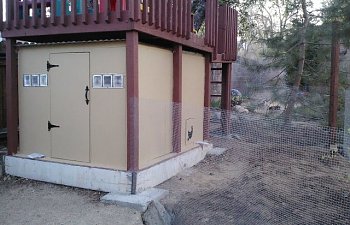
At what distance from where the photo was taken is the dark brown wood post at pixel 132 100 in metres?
5.64

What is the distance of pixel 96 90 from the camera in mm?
6188

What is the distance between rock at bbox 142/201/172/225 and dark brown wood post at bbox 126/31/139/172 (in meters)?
0.66

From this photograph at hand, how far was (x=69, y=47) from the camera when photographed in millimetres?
6379

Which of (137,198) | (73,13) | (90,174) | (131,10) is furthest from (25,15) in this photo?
(137,198)

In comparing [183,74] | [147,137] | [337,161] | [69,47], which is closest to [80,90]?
[69,47]

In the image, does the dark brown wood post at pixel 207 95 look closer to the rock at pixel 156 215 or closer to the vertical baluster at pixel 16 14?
the rock at pixel 156 215

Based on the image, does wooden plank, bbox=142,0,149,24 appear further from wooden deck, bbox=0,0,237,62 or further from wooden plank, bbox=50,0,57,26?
wooden plank, bbox=50,0,57,26

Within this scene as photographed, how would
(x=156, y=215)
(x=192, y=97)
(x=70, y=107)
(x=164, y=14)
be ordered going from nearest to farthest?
(x=156, y=215), (x=164, y=14), (x=70, y=107), (x=192, y=97)

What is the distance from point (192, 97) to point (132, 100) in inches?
114

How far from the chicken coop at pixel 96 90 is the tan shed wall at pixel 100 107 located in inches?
0.6

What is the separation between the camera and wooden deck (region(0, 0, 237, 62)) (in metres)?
5.62

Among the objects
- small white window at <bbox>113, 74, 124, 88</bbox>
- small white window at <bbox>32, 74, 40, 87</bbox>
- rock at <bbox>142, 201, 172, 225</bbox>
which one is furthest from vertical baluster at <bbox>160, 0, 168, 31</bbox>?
rock at <bbox>142, 201, 172, 225</bbox>

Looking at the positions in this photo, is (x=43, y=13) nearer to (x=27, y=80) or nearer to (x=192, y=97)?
(x=27, y=80)

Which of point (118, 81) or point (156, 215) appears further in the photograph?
point (118, 81)
